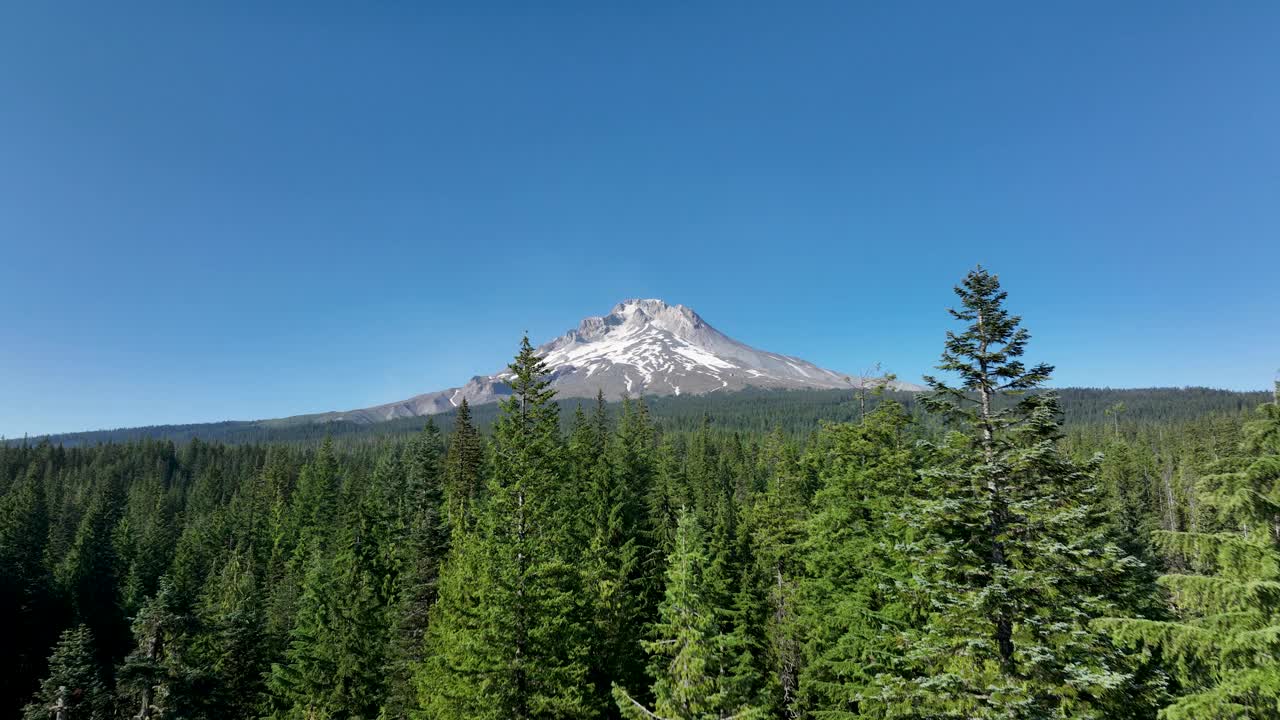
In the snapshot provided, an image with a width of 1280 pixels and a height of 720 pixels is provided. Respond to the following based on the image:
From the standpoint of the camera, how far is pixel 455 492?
137ft

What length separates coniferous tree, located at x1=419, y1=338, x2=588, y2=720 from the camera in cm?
1941

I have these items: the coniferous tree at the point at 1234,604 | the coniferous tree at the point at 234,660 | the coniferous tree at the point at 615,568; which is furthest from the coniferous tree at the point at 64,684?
the coniferous tree at the point at 1234,604

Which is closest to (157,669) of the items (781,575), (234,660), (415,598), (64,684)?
(64,684)

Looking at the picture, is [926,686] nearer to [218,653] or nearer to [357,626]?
[357,626]

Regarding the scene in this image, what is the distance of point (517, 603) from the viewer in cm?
2017

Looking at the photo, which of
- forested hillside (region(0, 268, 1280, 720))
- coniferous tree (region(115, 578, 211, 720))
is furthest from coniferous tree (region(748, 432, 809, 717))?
coniferous tree (region(115, 578, 211, 720))

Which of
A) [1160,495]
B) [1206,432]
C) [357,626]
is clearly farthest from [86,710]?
[1206,432]

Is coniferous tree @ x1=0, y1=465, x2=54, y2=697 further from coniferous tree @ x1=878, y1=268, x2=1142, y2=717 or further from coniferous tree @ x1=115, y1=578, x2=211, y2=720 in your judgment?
coniferous tree @ x1=878, y1=268, x2=1142, y2=717

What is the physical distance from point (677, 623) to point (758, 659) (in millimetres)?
20042

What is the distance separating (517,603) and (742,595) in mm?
17273

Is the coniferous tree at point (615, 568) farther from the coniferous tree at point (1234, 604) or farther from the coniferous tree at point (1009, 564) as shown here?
the coniferous tree at point (1234, 604)

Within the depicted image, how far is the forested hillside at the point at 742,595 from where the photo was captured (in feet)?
38.1

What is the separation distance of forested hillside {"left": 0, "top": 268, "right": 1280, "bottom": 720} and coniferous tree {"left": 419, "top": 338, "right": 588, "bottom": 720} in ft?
0.38

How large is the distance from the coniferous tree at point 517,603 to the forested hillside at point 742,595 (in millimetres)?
117
